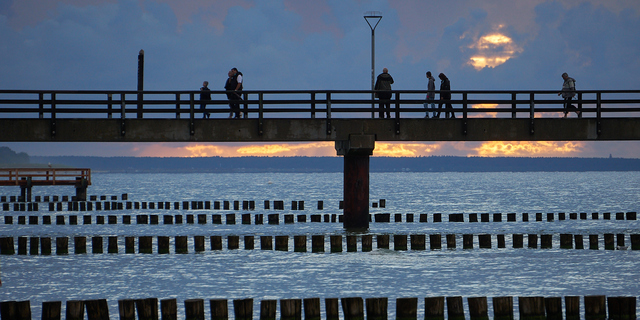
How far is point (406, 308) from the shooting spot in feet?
42.2

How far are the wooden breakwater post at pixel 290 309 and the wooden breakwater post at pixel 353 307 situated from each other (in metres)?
0.81

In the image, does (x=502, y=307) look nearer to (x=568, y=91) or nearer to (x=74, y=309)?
(x=74, y=309)

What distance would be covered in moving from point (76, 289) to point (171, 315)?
7.00 m

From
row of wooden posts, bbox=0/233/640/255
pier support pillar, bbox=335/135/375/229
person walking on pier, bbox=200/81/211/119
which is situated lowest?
row of wooden posts, bbox=0/233/640/255

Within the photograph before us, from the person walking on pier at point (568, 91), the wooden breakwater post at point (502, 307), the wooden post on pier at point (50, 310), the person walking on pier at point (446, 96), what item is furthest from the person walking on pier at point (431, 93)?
the wooden post on pier at point (50, 310)

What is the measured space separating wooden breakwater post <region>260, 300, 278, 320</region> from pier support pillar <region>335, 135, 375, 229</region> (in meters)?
13.6

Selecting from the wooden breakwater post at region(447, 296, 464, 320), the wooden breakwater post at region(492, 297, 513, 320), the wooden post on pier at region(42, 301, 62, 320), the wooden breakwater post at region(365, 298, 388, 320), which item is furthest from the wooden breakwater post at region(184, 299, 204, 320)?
the wooden breakwater post at region(492, 297, 513, 320)

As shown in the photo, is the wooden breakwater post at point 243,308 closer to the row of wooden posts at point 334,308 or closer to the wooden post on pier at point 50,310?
the row of wooden posts at point 334,308

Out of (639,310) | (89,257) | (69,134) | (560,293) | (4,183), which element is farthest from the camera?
(4,183)

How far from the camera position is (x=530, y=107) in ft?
87.1

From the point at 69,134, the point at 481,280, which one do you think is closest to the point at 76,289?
the point at 69,134

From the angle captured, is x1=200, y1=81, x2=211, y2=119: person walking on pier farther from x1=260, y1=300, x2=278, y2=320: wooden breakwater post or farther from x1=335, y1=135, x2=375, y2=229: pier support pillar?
x1=260, y1=300, x2=278, y2=320: wooden breakwater post

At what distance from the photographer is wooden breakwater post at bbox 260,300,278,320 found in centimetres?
1289

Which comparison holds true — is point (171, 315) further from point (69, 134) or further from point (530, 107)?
point (530, 107)
